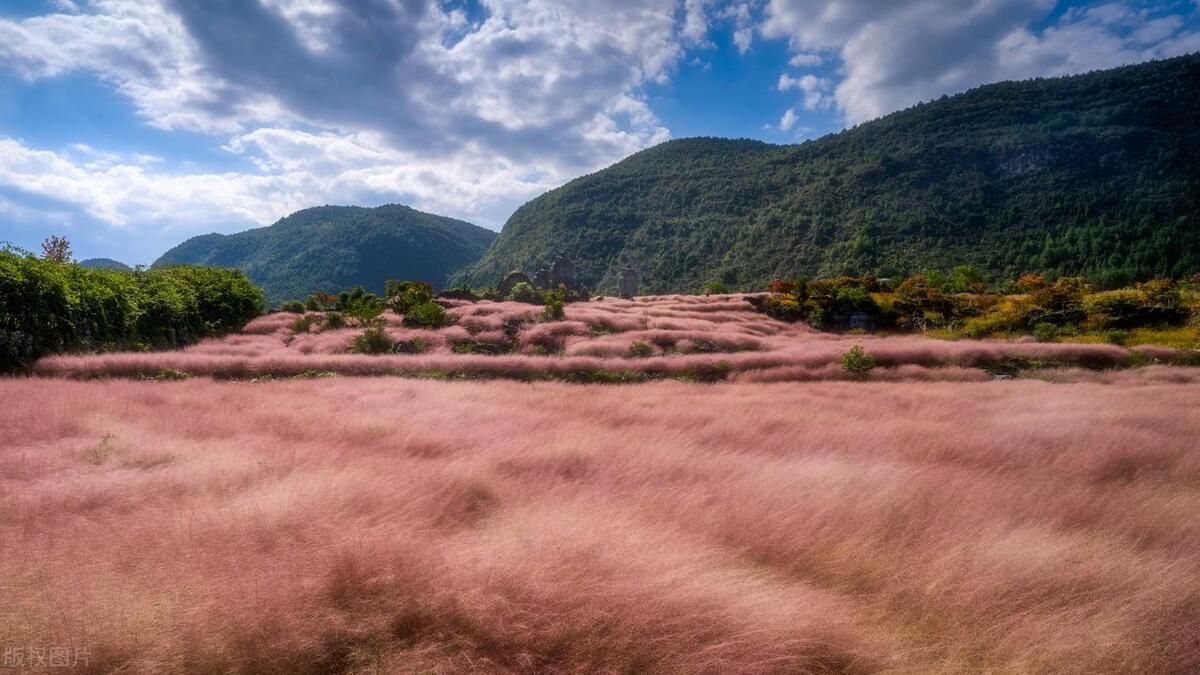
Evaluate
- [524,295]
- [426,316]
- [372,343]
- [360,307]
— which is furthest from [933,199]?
[372,343]

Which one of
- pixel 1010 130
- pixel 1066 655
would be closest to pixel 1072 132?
pixel 1010 130

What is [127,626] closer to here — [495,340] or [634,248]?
[495,340]

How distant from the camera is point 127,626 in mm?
2465

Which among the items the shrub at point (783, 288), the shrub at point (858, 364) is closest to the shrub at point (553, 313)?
the shrub at point (858, 364)

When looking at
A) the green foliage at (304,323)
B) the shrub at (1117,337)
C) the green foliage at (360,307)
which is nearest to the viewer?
the shrub at (1117,337)

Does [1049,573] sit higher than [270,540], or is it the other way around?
[270,540]

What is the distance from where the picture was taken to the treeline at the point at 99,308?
1163 cm

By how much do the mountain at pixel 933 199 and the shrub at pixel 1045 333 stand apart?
2555 inches

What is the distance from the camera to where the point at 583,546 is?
3396 millimetres

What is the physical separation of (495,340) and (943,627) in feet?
64.6

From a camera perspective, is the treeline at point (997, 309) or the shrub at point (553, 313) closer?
the treeline at point (997, 309)

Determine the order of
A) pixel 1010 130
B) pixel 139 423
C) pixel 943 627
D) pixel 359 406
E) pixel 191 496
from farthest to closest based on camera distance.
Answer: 1. pixel 1010 130
2. pixel 359 406
3. pixel 139 423
4. pixel 191 496
5. pixel 943 627

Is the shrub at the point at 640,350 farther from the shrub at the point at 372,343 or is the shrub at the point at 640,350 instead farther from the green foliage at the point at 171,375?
the green foliage at the point at 171,375

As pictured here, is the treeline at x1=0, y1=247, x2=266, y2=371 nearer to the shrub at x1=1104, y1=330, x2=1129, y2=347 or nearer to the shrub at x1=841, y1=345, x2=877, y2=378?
the shrub at x1=841, y1=345, x2=877, y2=378
